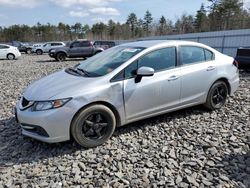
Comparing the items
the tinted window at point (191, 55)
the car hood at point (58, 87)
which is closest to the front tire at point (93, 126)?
the car hood at point (58, 87)

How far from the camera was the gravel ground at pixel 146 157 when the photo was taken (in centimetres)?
316

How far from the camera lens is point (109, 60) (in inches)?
179

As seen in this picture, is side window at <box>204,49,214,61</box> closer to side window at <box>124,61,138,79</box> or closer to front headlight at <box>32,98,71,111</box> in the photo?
side window at <box>124,61,138,79</box>

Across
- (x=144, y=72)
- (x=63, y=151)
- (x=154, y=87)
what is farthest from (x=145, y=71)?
(x=63, y=151)

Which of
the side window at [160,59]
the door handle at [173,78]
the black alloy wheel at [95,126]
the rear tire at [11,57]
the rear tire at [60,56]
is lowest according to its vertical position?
the rear tire at [11,57]

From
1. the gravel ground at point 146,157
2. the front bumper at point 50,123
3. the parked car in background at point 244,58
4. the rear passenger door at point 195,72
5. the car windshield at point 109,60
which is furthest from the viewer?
Answer: the parked car in background at point 244,58

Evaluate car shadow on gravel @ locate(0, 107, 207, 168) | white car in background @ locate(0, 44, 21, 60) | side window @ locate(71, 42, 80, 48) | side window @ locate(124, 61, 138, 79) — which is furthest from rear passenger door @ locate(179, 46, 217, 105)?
white car in background @ locate(0, 44, 21, 60)

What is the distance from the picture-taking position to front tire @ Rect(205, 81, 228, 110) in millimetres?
5131

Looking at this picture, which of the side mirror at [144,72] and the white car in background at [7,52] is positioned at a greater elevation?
the side mirror at [144,72]

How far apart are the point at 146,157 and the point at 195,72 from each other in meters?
1.99

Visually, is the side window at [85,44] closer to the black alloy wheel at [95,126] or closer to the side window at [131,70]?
the side window at [131,70]

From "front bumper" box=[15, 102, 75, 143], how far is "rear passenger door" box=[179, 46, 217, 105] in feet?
7.07

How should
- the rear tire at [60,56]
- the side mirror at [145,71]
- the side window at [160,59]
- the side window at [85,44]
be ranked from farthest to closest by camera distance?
1. the side window at [85,44]
2. the rear tire at [60,56]
3. the side window at [160,59]
4. the side mirror at [145,71]

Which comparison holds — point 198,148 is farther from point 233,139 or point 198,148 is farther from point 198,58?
point 198,58
